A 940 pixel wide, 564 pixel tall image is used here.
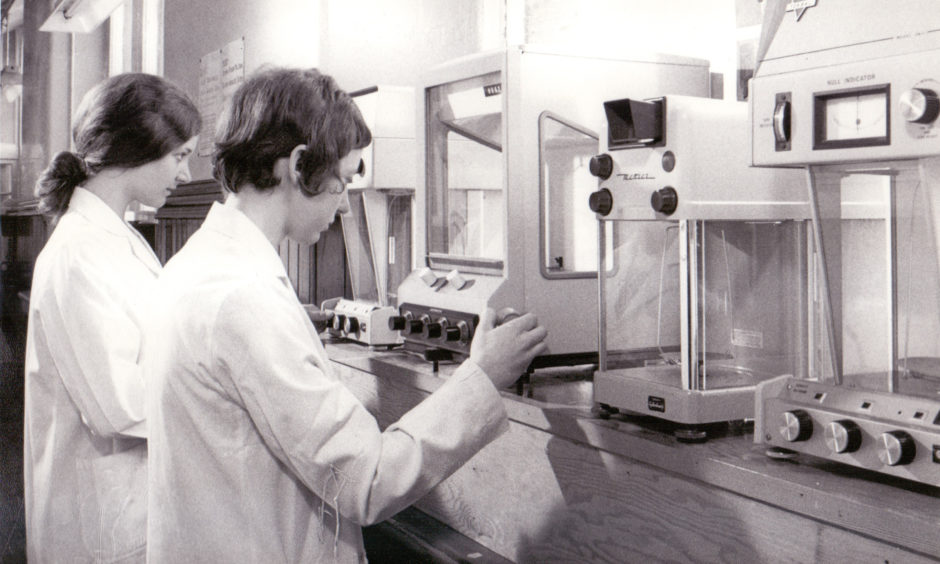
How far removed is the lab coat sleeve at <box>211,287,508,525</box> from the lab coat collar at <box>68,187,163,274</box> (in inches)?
36.6

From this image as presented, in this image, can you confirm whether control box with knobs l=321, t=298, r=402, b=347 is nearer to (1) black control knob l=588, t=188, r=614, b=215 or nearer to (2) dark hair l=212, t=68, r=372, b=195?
(1) black control knob l=588, t=188, r=614, b=215

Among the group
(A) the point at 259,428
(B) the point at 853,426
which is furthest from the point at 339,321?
(B) the point at 853,426

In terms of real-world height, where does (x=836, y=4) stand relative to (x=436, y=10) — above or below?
below

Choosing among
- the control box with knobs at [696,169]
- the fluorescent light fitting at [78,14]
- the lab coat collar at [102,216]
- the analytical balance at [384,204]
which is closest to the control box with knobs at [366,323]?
the analytical balance at [384,204]

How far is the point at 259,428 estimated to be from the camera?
1256 mm

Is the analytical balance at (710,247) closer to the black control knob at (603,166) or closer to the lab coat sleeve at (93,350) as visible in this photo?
the black control knob at (603,166)

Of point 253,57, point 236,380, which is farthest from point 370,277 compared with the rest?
point 236,380

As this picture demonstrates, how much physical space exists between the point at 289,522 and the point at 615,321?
30.1 inches

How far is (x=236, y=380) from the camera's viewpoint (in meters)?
1.23

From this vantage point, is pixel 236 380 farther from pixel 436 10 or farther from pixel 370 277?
pixel 436 10

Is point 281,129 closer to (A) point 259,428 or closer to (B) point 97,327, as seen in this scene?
(A) point 259,428

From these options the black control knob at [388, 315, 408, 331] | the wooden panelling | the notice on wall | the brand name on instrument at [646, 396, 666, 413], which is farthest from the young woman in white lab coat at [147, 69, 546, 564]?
the notice on wall

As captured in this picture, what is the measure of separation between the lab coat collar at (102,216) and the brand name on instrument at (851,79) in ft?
4.95

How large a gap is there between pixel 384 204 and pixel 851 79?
1740mm
